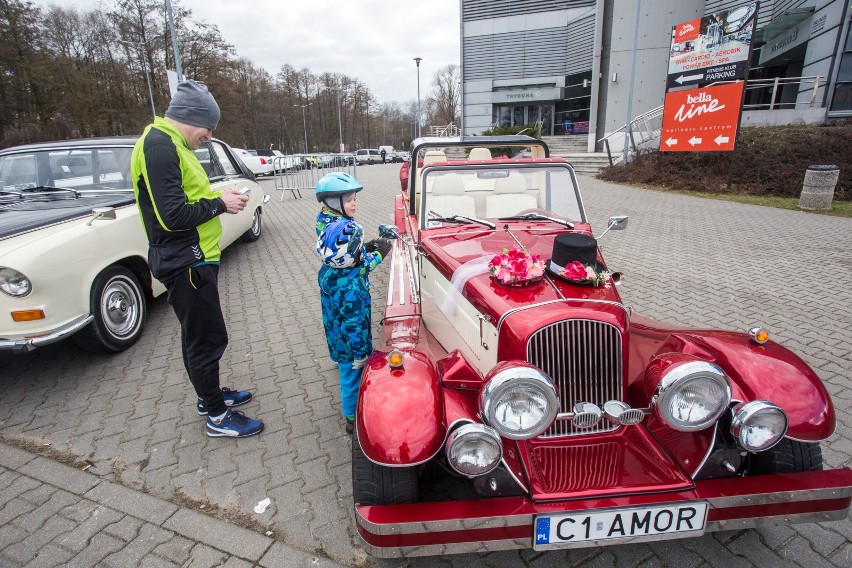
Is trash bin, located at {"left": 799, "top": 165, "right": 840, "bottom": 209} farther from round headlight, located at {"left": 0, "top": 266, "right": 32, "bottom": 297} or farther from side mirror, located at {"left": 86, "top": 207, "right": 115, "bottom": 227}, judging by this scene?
round headlight, located at {"left": 0, "top": 266, "right": 32, "bottom": 297}

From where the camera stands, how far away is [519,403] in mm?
1924

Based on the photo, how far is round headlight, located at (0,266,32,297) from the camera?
10.6ft

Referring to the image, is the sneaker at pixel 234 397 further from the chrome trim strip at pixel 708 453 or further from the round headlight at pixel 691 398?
the chrome trim strip at pixel 708 453

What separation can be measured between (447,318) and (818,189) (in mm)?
11968

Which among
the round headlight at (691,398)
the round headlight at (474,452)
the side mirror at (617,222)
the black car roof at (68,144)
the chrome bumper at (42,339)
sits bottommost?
the chrome bumper at (42,339)

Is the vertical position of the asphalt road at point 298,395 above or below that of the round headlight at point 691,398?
below

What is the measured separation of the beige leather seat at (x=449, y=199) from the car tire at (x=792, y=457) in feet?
8.26

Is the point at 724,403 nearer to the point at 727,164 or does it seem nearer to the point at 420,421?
the point at 420,421

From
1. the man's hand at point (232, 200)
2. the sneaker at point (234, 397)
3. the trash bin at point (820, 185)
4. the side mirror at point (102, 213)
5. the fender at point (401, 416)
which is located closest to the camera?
the fender at point (401, 416)

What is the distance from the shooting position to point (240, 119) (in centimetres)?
3388

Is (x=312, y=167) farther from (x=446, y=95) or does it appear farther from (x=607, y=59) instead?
(x=446, y=95)

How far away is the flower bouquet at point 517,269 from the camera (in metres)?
2.49

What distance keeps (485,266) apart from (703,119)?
13882mm

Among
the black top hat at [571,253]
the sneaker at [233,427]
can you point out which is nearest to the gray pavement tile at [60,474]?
the sneaker at [233,427]
